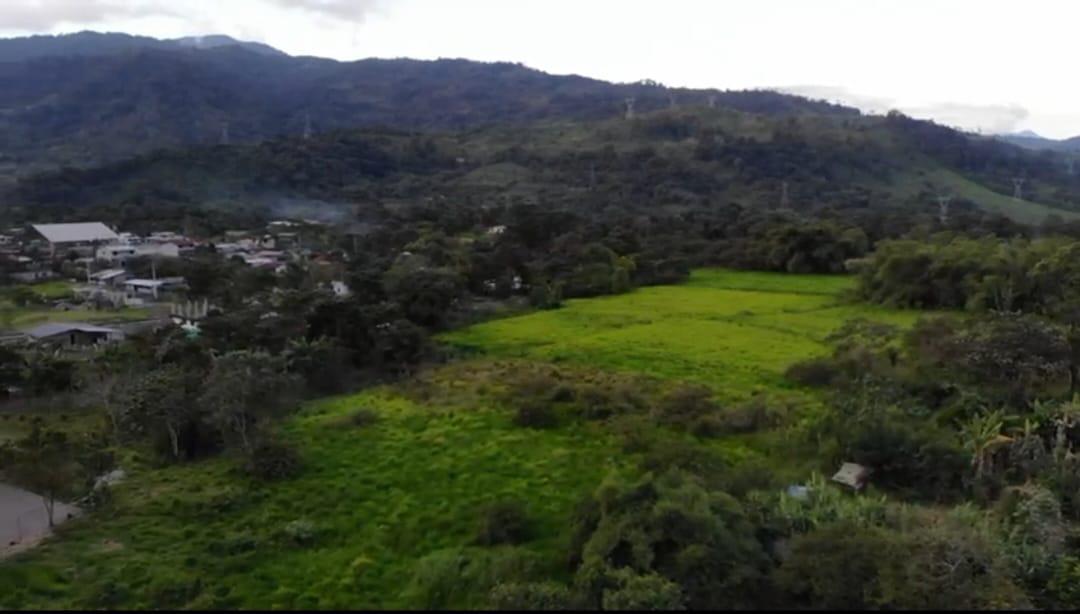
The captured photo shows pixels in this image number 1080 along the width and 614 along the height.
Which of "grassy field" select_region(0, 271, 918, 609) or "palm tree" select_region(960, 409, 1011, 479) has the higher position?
"palm tree" select_region(960, 409, 1011, 479)

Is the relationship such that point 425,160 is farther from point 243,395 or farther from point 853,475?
point 853,475

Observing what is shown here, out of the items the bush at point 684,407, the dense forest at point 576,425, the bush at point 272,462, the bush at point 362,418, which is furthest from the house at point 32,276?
the bush at point 684,407

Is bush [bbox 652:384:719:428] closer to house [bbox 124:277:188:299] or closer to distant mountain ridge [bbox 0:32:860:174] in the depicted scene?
house [bbox 124:277:188:299]

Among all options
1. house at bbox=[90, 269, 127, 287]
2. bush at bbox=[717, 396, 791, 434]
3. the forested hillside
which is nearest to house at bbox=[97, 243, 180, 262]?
house at bbox=[90, 269, 127, 287]

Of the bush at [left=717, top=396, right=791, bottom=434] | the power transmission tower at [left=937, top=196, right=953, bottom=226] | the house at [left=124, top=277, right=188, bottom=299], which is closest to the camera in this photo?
the bush at [left=717, top=396, right=791, bottom=434]

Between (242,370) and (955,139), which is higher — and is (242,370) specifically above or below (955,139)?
below

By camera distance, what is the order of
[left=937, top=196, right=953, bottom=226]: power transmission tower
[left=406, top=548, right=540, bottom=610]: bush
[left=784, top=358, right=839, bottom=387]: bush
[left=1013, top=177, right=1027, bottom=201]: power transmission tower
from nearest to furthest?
[left=406, top=548, right=540, bottom=610]: bush → [left=784, top=358, right=839, bottom=387]: bush → [left=937, top=196, right=953, bottom=226]: power transmission tower → [left=1013, top=177, right=1027, bottom=201]: power transmission tower

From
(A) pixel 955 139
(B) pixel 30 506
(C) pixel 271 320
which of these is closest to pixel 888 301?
(C) pixel 271 320

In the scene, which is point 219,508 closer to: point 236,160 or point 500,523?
point 500,523
